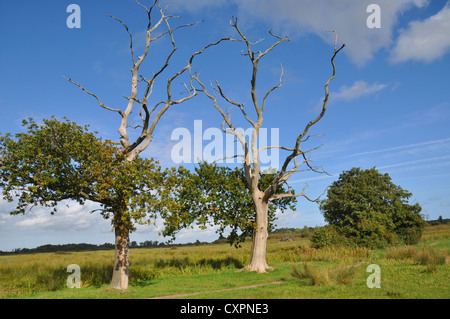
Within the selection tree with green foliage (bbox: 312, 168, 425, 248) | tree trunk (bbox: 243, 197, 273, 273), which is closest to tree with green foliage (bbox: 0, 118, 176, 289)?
tree trunk (bbox: 243, 197, 273, 273)

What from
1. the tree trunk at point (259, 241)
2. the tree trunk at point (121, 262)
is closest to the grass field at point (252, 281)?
the tree trunk at point (121, 262)

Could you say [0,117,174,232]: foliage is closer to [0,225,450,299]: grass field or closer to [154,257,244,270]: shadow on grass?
[0,225,450,299]: grass field

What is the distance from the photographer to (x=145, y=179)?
16.8 metres

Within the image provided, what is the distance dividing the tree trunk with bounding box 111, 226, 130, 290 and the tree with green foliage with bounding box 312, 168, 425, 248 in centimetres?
2283

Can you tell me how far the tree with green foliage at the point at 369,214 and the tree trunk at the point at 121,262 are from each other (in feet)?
74.9

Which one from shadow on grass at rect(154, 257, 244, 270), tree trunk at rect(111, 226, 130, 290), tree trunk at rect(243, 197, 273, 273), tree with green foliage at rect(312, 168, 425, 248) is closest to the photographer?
tree trunk at rect(111, 226, 130, 290)

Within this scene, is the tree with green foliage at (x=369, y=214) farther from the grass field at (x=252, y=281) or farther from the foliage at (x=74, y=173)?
the foliage at (x=74, y=173)

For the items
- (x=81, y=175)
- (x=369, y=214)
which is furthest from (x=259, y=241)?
(x=369, y=214)

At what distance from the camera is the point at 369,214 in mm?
39781

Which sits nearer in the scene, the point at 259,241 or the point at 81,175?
the point at 81,175

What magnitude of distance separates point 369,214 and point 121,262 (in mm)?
31775

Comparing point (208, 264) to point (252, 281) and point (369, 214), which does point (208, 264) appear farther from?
point (369, 214)

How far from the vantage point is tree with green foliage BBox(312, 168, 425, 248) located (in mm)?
36541
